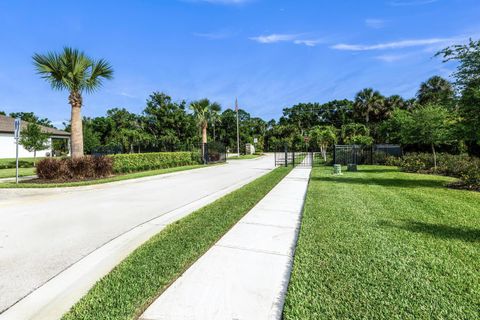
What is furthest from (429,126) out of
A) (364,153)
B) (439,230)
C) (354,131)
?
(354,131)

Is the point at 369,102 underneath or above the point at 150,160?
above

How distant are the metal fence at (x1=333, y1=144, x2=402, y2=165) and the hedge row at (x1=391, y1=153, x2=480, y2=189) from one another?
3.87m

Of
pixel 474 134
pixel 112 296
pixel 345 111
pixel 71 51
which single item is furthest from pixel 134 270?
pixel 345 111

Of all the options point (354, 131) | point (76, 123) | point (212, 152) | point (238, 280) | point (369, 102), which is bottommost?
point (238, 280)

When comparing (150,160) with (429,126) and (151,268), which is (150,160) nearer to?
(151,268)

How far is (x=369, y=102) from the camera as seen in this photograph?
44188 millimetres

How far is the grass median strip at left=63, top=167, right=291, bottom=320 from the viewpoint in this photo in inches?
99.8

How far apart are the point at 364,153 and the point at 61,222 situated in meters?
20.6

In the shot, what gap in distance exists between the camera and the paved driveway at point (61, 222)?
3.49m

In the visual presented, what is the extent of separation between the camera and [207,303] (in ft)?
8.60

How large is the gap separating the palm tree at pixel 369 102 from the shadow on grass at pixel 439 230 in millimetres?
43766

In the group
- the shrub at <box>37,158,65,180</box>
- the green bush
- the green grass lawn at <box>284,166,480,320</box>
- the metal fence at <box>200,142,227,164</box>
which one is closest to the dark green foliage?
the green grass lawn at <box>284,166,480,320</box>

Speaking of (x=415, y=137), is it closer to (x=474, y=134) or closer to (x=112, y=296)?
(x=474, y=134)

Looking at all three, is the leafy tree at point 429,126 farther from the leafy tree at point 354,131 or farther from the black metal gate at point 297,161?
the leafy tree at point 354,131
